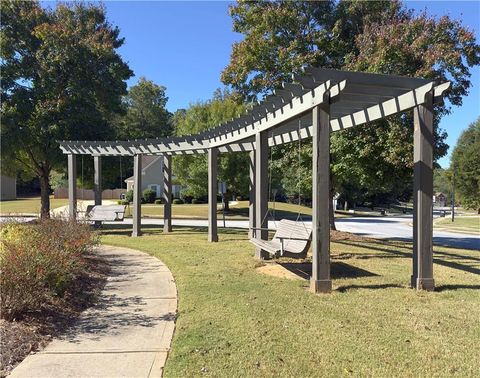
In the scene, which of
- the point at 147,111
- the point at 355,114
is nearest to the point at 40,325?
the point at 355,114

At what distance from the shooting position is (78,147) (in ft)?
51.7

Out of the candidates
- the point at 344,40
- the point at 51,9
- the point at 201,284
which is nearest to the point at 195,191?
the point at 51,9

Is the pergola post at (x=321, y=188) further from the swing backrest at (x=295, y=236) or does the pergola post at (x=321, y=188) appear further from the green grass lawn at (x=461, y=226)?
the green grass lawn at (x=461, y=226)

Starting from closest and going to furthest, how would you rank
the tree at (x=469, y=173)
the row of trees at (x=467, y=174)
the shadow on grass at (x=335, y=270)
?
the shadow on grass at (x=335, y=270) < the row of trees at (x=467, y=174) < the tree at (x=469, y=173)

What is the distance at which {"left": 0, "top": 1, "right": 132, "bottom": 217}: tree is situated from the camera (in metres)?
16.8

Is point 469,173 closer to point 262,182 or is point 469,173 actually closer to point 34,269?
point 262,182

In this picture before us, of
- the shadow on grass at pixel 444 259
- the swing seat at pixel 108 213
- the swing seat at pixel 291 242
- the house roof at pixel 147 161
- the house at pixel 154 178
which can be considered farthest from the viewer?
the house roof at pixel 147 161

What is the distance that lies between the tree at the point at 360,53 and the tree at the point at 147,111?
4042cm

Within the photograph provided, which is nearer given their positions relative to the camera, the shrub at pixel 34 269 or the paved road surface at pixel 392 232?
the shrub at pixel 34 269

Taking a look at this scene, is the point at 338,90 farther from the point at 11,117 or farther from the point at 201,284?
the point at 11,117

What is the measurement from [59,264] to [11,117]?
41.6 ft

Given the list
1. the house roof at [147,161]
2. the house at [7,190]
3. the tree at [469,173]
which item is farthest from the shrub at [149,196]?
the tree at [469,173]

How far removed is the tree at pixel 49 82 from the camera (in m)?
16.8

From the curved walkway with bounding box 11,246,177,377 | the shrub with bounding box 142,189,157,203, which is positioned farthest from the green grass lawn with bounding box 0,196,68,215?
the curved walkway with bounding box 11,246,177,377
